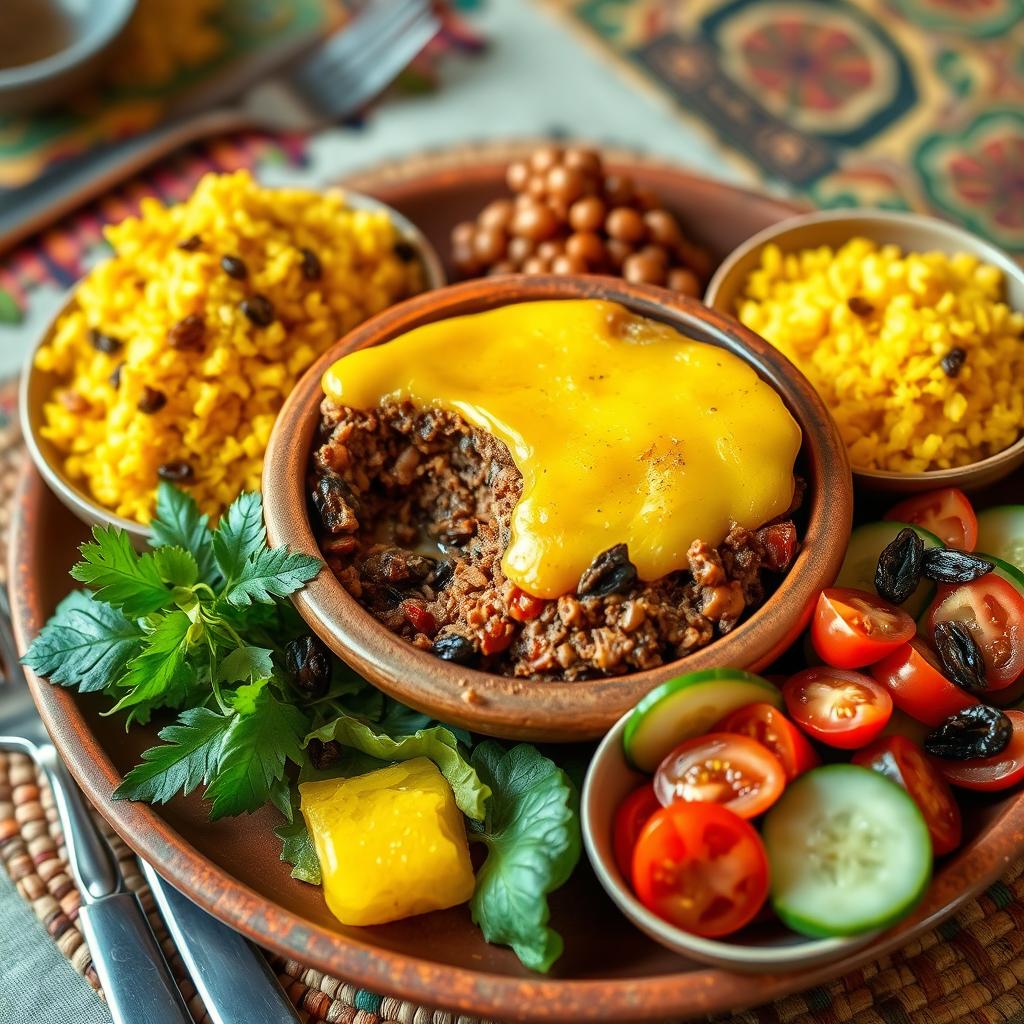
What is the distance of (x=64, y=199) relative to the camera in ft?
14.8

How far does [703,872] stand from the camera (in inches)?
94.1

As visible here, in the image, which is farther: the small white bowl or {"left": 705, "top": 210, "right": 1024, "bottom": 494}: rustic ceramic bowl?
{"left": 705, "top": 210, "right": 1024, "bottom": 494}: rustic ceramic bowl

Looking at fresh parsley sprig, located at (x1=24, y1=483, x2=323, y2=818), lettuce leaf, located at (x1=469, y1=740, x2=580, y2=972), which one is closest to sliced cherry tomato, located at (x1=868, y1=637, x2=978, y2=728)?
lettuce leaf, located at (x1=469, y1=740, x2=580, y2=972)

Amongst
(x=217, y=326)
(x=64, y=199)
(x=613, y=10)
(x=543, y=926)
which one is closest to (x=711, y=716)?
(x=543, y=926)

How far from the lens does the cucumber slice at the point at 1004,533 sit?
3.12 metres

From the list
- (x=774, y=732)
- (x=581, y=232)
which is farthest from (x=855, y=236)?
(x=774, y=732)

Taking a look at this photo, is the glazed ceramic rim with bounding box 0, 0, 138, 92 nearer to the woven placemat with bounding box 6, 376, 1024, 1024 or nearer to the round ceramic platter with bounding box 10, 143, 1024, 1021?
the round ceramic platter with bounding box 10, 143, 1024, 1021

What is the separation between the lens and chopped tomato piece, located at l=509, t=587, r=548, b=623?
2.73 m

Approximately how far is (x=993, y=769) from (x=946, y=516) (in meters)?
0.75

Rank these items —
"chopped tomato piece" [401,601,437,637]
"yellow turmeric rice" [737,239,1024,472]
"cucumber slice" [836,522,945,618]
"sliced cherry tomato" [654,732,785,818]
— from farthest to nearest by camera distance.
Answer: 1. "yellow turmeric rice" [737,239,1024,472]
2. "cucumber slice" [836,522,945,618]
3. "chopped tomato piece" [401,601,437,637]
4. "sliced cherry tomato" [654,732,785,818]

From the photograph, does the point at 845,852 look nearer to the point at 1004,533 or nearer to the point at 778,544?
the point at 778,544

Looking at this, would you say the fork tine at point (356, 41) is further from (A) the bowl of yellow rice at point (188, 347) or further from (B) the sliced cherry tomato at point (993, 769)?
(B) the sliced cherry tomato at point (993, 769)

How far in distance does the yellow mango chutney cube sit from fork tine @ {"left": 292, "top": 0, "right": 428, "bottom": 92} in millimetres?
3345

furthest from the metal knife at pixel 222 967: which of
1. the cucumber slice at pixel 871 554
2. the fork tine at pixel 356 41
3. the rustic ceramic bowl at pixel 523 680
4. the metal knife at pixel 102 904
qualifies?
the fork tine at pixel 356 41
